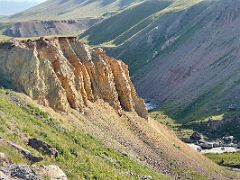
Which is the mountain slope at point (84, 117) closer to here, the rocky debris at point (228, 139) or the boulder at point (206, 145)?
the boulder at point (206, 145)

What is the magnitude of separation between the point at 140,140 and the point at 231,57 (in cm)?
8766

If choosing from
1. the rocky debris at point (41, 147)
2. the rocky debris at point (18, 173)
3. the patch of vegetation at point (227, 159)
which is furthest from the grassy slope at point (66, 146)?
the patch of vegetation at point (227, 159)

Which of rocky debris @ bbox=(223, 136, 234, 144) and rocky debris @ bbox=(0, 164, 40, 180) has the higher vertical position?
rocky debris @ bbox=(0, 164, 40, 180)

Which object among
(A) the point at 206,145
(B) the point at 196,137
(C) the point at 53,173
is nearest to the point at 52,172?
(C) the point at 53,173

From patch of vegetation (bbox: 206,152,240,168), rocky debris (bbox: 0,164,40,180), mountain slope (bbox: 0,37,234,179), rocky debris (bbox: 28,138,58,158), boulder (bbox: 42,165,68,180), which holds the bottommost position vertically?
patch of vegetation (bbox: 206,152,240,168)

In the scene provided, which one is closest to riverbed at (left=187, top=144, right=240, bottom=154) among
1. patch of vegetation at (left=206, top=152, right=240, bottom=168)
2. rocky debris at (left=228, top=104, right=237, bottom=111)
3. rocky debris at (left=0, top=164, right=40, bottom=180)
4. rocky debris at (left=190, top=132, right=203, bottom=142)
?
patch of vegetation at (left=206, top=152, right=240, bottom=168)

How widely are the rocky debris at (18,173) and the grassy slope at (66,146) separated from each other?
1810 mm

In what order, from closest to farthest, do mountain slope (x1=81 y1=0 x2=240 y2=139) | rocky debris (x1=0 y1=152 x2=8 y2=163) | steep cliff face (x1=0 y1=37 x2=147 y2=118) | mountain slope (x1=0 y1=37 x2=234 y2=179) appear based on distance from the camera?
rocky debris (x1=0 y1=152 x2=8 y2=163), mountain slope (x1=0 y1=37 x2=234 y2=179), steep cliff face (x1=0 y1=37 x2=147 y2=118), mountain slope (x1=81 y1=0 x2=240 y2=139)

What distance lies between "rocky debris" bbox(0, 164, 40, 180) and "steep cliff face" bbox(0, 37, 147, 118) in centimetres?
2215

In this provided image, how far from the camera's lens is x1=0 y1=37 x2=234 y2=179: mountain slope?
3666 centimetres

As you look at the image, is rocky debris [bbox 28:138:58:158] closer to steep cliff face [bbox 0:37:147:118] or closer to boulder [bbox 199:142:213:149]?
steep cliff face [bbox 0:37:147:118]

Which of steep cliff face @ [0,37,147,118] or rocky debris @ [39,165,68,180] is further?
steep cliff face @ [0,37,147,118]

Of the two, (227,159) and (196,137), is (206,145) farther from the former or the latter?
(227,159)

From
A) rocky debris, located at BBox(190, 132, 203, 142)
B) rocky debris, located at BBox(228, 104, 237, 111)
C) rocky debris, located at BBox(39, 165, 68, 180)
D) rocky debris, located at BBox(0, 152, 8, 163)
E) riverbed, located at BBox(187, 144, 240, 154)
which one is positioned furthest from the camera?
rocky debris, located at BBox(228, 104, 237, 111)
